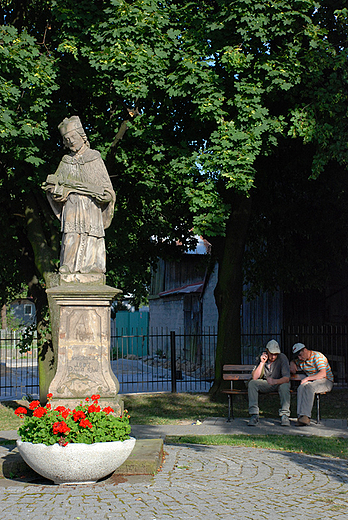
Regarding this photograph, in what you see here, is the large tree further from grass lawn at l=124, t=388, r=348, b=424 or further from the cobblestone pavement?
the cobblestone pavement

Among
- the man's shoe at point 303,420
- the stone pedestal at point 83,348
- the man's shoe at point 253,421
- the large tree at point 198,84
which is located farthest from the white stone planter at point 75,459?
the large tree at point 198,84

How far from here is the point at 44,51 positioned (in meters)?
12.5

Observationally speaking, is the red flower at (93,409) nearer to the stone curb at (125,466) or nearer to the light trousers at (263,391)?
the stone curb at (125,466)

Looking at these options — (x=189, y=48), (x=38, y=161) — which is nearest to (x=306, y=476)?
(x=38, y=161)

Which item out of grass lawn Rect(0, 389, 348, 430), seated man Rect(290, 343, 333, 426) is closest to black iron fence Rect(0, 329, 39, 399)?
grass lawn Rect(0, 389, 348, 430)

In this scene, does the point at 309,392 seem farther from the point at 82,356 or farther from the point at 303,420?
the point at 82,356

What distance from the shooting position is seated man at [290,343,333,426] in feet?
33.1

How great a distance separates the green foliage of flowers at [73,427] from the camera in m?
5.84

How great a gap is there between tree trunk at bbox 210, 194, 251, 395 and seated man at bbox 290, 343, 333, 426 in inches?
120

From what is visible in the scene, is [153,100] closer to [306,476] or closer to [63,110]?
[63,110]

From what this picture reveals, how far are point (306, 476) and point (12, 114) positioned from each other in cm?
767

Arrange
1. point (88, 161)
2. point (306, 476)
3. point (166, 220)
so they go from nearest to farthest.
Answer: point (306, 476), point (88, 161), point (166, 220)

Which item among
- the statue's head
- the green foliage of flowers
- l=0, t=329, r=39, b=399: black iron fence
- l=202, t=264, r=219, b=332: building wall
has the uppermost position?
the statue's head

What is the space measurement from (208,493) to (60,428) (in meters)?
1.53
